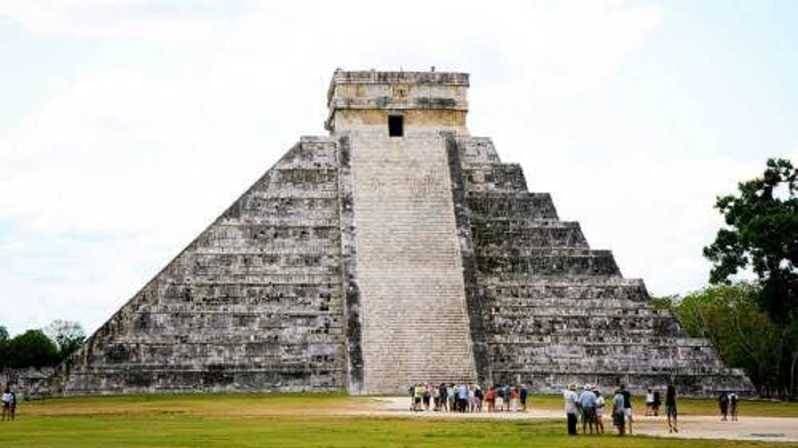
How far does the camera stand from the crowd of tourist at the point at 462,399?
29719 millimetres

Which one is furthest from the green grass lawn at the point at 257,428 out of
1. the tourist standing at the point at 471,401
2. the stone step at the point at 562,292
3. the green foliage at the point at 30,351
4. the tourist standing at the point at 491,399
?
the green foliage at the point at 30,351

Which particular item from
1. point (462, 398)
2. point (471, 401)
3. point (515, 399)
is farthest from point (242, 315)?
point (515, 399)

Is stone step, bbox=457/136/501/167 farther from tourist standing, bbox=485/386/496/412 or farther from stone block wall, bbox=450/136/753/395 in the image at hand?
tourist standing, bbox=485/386/496/412

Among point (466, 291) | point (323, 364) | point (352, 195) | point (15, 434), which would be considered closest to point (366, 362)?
point (323, 364)

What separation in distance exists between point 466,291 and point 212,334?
7130 mm

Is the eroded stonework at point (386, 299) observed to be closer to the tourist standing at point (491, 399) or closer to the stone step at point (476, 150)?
the stone step at point (476, 150)

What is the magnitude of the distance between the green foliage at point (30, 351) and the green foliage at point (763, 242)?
46.7 m

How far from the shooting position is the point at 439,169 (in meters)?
41.0

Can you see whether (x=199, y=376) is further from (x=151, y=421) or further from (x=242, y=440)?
(x=242, y=440)

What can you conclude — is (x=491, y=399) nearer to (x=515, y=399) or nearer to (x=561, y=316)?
(x=515, y=399)

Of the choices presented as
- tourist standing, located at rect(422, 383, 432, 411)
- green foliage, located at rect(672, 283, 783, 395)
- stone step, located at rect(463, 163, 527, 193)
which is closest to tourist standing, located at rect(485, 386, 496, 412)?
tourist standing, located at rect(422, 383, 432, 411)

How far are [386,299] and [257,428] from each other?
13.9 metres

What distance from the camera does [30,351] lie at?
244 ft

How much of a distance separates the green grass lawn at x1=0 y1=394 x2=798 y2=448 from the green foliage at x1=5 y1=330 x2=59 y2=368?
43277mm
